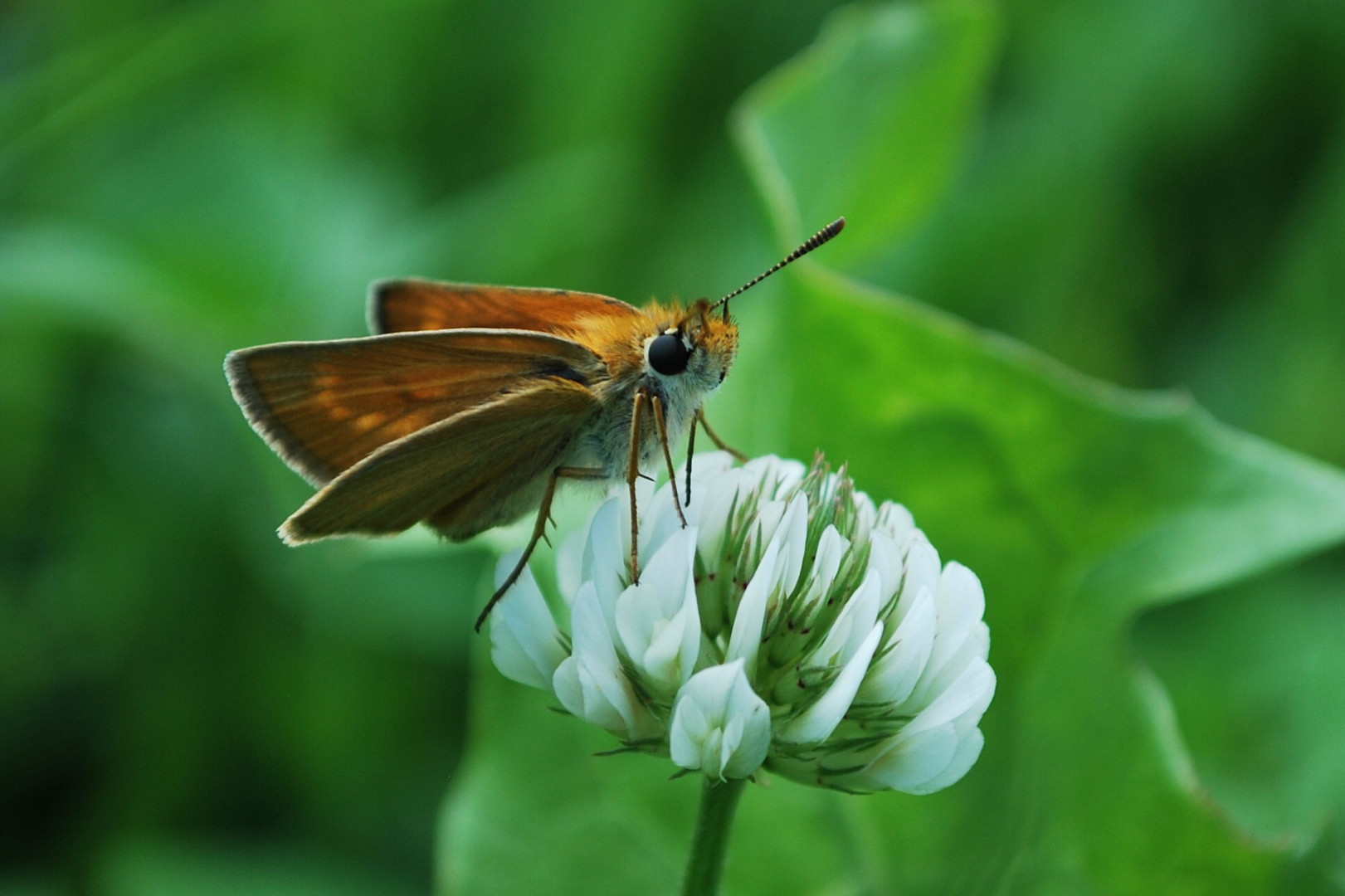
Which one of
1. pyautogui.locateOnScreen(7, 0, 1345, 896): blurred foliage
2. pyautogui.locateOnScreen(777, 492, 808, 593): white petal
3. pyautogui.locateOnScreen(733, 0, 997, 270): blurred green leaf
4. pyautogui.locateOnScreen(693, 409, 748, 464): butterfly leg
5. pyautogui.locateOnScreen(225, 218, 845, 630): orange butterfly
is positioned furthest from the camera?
pyautogui.locateOnScreen(733, 0, 997, 270): blurred green leaf

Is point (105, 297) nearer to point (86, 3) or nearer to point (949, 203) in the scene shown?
point (86, 3)

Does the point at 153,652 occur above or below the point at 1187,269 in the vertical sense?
below

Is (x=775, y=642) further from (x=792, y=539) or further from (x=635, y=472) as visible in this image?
(x=635, y=472)

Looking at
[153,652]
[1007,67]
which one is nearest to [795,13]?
[1007,67]

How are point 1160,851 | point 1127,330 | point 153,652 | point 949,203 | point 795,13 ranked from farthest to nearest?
point 795,13 → point 949,203 → point 1127,330 → point 153,652 → point 1160,851

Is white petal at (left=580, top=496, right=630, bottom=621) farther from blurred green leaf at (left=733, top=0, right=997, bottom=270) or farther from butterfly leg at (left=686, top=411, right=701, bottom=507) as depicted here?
blurred green leaf at (left=733, top=0, right=997, bottom=270)

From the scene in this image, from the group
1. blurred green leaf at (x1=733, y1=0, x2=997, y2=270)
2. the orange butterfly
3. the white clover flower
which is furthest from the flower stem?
blurred green leaf at (x1=733, y1=0, x2=997, y2=270)
